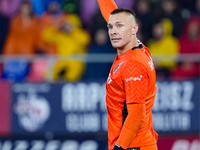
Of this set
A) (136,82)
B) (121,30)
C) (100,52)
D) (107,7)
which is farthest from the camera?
(100,52)

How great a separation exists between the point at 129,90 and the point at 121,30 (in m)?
0.53

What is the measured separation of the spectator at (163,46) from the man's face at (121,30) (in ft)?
17.6

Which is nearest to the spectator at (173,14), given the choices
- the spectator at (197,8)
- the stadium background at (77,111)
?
the spectator at (197,8)

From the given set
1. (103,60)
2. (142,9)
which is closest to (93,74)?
(103,60)

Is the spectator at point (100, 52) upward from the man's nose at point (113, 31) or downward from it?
downward

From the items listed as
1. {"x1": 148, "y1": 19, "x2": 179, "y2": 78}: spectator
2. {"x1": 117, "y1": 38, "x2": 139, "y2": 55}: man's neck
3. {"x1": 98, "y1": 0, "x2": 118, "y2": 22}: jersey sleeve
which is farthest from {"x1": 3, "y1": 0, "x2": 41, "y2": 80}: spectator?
{"x1": 117, "y1": 38, "x2": 139, "y2": 55}: man's neck

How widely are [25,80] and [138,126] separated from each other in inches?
226

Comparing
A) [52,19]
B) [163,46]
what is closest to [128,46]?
[163,46]

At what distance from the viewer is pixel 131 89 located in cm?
418

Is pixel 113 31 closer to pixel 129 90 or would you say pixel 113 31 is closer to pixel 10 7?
pixel 129 90

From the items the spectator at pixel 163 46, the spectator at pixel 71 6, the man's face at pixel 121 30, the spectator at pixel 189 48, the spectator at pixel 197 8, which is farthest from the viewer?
the spectator at pixel 197 8

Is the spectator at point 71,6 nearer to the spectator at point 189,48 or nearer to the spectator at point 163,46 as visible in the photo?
the spectator at point 163,46

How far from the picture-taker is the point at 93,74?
9.98 metres

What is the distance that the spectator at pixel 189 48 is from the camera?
32.5 ft
